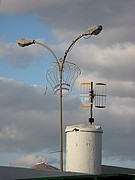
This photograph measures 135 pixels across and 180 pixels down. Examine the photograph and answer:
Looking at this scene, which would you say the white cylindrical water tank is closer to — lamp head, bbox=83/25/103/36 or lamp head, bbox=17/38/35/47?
lamp head, bbox=83/25/103/36

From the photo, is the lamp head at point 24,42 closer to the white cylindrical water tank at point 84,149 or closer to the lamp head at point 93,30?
the lamp head at point 93,30

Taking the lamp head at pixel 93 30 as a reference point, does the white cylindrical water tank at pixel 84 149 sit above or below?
below

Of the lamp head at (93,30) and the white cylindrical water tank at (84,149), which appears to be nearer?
the white cylindrical water tank at (84,149)

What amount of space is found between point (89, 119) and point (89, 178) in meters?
7.02

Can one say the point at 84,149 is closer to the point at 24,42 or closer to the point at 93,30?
the point at 93,30

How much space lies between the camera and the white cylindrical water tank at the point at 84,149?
2678 centimetres

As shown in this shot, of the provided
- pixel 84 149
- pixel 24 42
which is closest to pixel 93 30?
pixel 24 42

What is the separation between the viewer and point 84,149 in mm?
26734

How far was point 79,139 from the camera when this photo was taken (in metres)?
26.9

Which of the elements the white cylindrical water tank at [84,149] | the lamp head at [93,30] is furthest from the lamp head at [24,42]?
the white cylindrical water tank at [84,149]

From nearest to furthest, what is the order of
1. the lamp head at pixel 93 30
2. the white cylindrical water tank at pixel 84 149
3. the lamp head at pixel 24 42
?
the white cylindrical water tank at pixel 84 149, the lamp head at pixel 93 30, the lamp head at pixel 24 42

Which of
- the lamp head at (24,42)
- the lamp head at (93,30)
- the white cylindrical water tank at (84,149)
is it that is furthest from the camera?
the lamp head at (24,42)

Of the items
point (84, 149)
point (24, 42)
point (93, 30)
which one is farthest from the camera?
point (24, 42)

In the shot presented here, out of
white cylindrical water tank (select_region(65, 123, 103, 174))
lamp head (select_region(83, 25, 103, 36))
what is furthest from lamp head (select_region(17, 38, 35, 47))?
white cylindrical water tank (select_region(65, 123, 103, 174))
